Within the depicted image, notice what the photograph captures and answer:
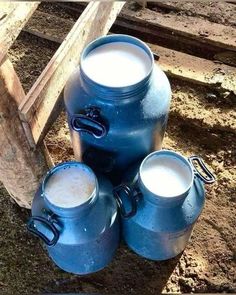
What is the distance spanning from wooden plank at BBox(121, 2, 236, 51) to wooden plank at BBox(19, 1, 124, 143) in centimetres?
71

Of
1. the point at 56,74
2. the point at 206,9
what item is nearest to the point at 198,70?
the point at 206,9

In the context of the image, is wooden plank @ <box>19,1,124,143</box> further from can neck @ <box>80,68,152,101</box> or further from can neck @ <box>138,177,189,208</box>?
can neck @ <box>138,177,189,208</box>

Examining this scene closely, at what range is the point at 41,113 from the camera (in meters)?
1.98

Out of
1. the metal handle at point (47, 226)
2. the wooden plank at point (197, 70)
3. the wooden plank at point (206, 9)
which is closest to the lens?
the metal handle at point (47, 226)

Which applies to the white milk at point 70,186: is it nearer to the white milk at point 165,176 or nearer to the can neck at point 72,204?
the can neck at point 72,204

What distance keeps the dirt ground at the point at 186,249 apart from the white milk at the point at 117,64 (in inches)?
31.4

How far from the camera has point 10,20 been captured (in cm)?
187

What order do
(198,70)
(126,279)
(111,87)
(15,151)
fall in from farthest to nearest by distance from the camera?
(198,70) < (126,279) < (15,151) < (111,87)

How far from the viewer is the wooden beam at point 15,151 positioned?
1819 millimetres

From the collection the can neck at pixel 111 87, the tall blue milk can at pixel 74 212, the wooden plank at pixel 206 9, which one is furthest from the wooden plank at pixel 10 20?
the wooden plank at pixel 206 9

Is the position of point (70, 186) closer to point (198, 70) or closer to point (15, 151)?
point (15, 151)

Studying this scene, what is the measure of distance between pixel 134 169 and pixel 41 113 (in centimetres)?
44

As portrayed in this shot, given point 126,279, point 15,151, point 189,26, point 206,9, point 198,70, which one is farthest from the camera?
point 206,9

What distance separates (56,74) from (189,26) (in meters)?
1.18
